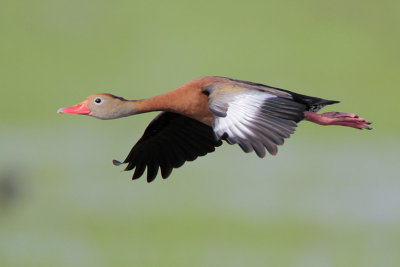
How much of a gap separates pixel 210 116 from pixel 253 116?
31.1 inches

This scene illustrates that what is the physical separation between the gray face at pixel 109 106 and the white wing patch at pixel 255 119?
847mm

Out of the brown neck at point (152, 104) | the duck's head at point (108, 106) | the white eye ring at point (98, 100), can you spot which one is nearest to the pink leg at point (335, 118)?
the brown neck at point (152, 104)

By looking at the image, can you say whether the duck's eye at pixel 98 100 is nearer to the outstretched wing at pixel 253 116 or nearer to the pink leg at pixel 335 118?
the outstretched wing at pixel 253 116

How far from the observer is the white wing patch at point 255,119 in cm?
757

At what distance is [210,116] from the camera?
8523 mm

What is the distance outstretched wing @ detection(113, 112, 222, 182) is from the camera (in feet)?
30.6

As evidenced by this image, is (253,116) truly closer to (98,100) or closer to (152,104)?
(152,104)

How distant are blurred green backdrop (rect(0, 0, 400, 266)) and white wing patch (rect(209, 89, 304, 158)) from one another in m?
3.67

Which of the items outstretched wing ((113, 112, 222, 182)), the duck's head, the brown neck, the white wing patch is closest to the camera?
the white wing patch

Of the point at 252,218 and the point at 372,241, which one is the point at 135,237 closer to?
the point at 252,218

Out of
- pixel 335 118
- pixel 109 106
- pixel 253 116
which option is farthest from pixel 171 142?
pixel 253 116

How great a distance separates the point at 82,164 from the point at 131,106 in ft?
Result: 15.7

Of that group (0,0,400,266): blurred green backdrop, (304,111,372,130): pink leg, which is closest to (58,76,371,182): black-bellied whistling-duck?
(304,111,372,130): pink leg

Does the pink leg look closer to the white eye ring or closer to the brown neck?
the brown neck
